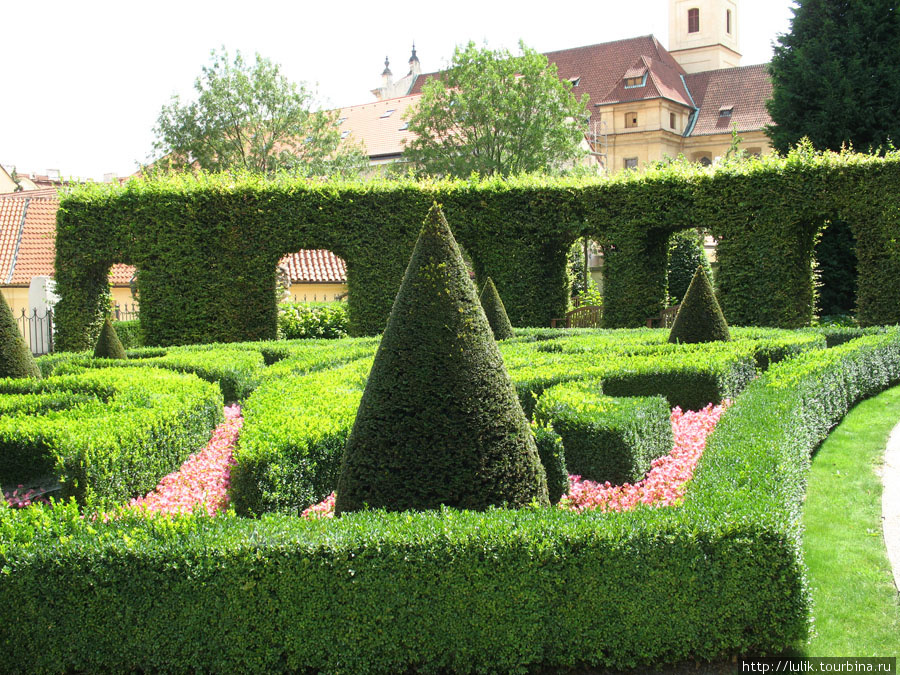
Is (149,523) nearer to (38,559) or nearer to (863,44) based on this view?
(38,559)

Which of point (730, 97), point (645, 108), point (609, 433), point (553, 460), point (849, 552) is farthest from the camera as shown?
point (730, 97)

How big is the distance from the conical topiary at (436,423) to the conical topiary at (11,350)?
27.0 ft

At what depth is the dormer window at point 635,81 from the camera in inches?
2148

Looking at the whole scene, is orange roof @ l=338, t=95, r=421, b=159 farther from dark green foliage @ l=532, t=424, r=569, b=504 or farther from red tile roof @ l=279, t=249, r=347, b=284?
dark green foliage @ l=532, t=424, r=569, b=504

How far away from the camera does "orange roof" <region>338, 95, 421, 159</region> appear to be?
51719mm

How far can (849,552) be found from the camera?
5.83 m

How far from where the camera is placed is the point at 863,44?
23.4m

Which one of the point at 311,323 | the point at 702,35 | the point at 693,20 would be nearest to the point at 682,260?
the point at 311,323

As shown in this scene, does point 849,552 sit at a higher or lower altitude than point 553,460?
lower

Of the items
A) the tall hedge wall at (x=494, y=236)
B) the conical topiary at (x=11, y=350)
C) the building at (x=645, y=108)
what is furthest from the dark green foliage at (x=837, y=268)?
the building at (x=645, y=108)

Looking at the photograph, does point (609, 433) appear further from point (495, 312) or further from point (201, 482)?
point (495, 312)

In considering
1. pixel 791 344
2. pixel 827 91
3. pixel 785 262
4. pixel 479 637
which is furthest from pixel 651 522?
pixel 827 91

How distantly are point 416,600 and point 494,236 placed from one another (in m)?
16.7

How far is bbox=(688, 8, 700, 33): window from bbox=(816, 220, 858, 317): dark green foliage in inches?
1927
